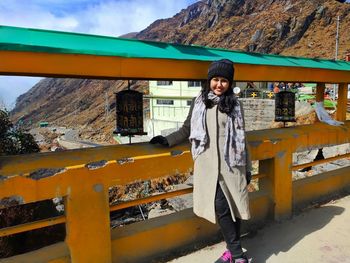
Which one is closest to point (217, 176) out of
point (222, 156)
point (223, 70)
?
point (222, 156)

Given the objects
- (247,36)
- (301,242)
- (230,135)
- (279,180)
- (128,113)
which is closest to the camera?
(230,135)

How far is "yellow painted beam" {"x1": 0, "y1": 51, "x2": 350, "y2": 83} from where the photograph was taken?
2148 mm

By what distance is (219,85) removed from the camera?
2484mm

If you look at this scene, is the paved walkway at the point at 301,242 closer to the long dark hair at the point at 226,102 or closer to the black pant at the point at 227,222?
the black pant at the point at 227,222

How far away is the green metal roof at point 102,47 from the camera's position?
215cm

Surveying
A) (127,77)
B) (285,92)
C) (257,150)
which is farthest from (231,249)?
(285,92)

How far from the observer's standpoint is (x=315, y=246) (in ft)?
10.1

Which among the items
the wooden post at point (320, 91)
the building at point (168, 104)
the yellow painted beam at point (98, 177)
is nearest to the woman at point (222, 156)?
the yellow painted beam at point (98, 177)

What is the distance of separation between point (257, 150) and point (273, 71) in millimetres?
883

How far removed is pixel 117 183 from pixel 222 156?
33.2 inches

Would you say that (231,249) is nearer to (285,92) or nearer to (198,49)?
(198,49)

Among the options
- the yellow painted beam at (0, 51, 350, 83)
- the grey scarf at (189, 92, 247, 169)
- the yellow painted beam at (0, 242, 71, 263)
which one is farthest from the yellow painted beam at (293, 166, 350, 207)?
the yellow painted beam at (0, 242, 71, 263)

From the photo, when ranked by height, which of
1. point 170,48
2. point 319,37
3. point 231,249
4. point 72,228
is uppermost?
point 319,37

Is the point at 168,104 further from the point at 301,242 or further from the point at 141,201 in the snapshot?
the point at 141,201
